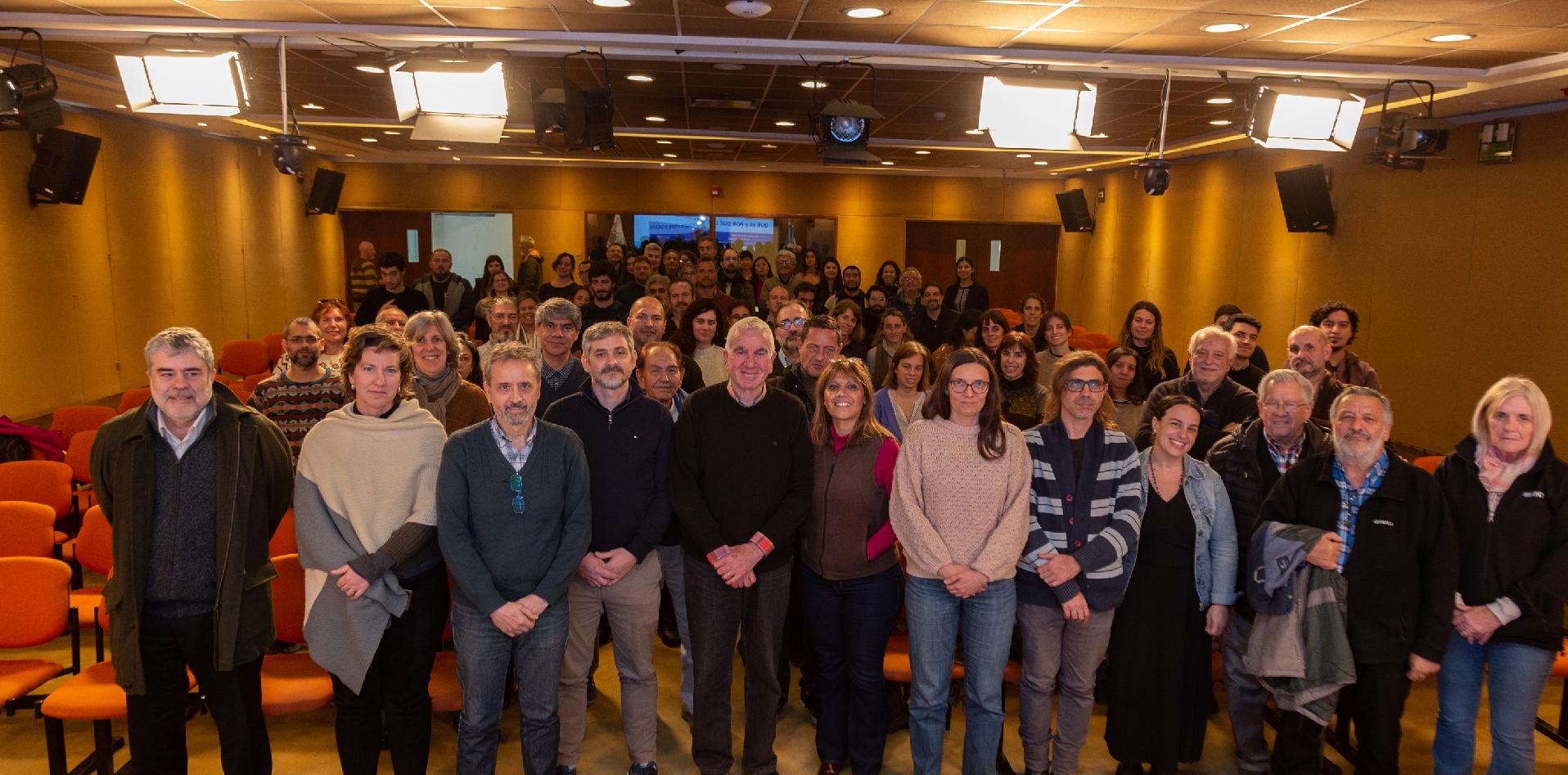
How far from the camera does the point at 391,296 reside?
770 cm

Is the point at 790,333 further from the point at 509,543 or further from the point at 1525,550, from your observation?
the point at 1525,550

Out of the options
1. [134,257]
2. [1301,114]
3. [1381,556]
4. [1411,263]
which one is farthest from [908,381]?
[134,257]

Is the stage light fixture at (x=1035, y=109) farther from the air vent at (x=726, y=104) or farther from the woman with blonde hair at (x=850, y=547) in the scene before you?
the woman with blonde hair at (x=850, y=547)

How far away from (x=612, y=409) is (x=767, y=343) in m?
0.59

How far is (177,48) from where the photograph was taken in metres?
5.42

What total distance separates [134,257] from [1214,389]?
34.0ft

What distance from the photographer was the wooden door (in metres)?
15.9

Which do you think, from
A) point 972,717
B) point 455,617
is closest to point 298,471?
point 455,617

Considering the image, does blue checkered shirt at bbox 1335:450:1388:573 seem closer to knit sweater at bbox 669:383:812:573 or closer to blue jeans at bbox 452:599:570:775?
knit sweater at bbox 669:383:812:573

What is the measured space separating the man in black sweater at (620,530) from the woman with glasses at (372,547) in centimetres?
49

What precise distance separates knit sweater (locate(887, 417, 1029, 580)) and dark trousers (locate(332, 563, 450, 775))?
158cm

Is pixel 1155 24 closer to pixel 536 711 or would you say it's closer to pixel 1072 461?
pixel 1072 461

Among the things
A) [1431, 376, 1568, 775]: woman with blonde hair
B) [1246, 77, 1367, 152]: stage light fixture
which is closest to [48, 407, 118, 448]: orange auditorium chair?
[1431, 376, 1568, 775]: woman with blonde hair

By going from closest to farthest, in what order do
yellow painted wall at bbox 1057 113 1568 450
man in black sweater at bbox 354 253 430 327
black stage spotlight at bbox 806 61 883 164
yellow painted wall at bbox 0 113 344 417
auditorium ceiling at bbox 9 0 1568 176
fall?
1. auditorium ceiling at bbox 9 0 1568 176
2. black stage spotlight at bbox 806 61 883 164
3. yellow painted wall at bbox 1057 113 1568 450
4. man in black sweater at bbox 354 253 430 327
5. yellow painted wall at bbox 0 113 344 417
